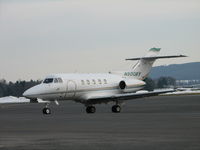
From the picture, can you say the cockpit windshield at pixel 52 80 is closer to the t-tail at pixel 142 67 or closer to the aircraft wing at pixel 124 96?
the aircraft wing at pixel 124 96

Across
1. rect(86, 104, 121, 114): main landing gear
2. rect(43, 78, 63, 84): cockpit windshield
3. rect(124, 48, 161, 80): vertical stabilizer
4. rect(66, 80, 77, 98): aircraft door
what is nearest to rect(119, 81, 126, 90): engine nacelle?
rect(124, 48, 161, 80): vertical stabilizer

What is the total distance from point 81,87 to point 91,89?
870 millimetres

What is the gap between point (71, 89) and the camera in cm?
3969

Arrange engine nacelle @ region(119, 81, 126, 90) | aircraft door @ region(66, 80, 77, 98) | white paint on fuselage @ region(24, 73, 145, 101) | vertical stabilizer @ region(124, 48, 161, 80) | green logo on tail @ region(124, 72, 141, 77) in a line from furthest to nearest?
1. vertical stabilizer @ region(124, 48, 161, 80)
2. green logo on tail @ region(124, 72, 141, 77)
3. engine nacelle @ region(119, 81, 126, 90)
4. aircraft door @ region(66, 80, 77, 98)
5. white paint on fuselage @ region(24, 73, 145, 101)

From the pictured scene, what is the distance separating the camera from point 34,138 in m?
18.8

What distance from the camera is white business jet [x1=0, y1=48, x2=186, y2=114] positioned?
3869 centimetres

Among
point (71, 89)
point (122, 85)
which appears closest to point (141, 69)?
point (122, 85)

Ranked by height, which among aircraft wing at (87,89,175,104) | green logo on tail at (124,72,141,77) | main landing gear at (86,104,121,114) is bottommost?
main landing gear at (86,104,121,114)

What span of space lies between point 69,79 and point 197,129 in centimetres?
1990

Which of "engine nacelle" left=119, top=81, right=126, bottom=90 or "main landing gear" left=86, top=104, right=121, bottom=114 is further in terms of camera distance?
"engine nacelle" left=119, top=81, right=126, bottom=90

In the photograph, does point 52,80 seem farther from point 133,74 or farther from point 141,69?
point 141,69

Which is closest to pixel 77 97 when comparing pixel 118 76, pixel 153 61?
pixel 118 76

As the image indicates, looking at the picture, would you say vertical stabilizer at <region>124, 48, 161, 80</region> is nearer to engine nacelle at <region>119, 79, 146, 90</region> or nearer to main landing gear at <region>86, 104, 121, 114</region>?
engine nacelle at <region>119, 79, 146, 90</region>

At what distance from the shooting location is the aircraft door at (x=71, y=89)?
39.6 meters
